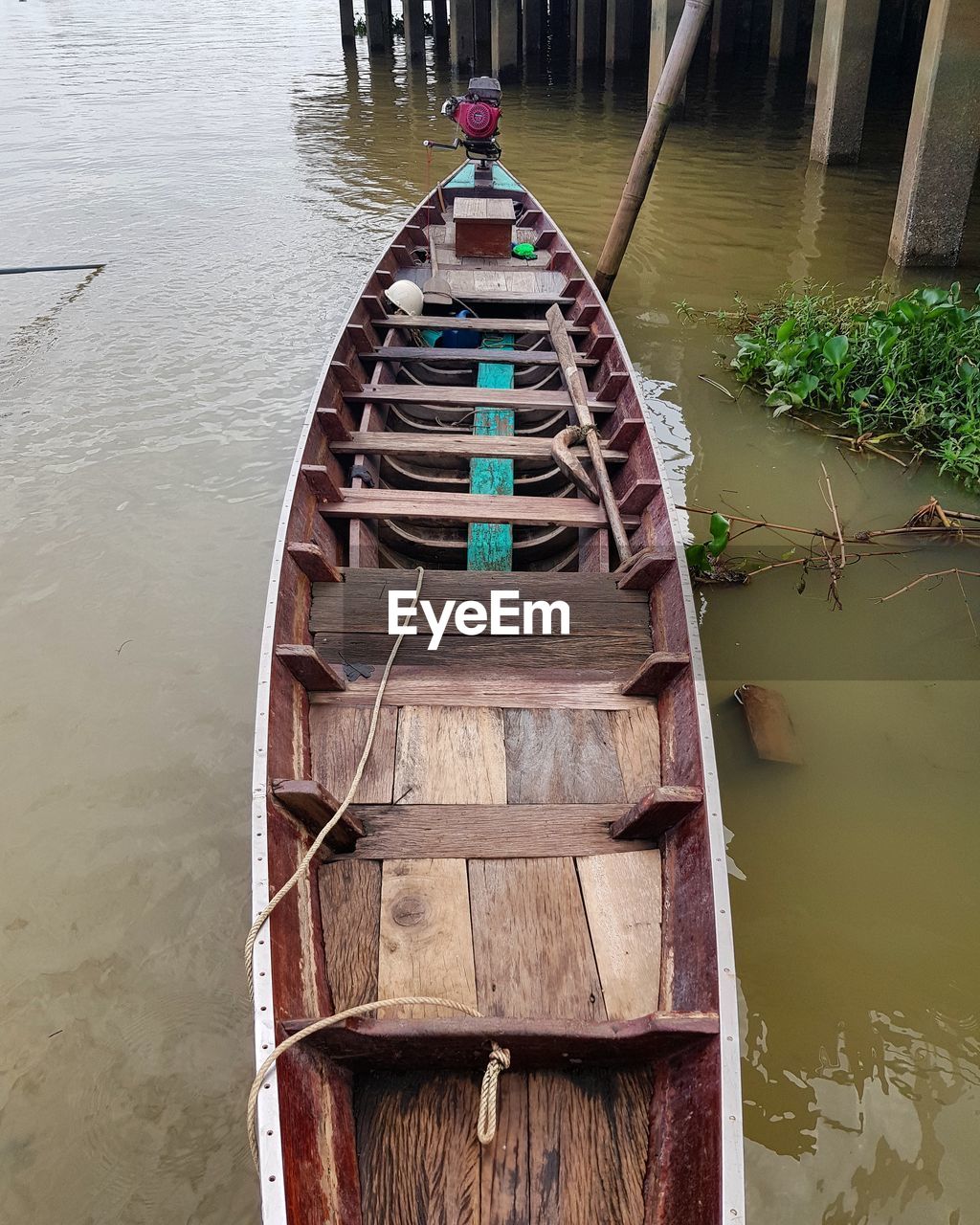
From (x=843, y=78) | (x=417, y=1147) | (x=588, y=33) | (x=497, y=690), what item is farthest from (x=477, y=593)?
(x=588, y=33)

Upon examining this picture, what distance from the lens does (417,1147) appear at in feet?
6.97

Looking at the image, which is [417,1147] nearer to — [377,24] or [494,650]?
[494,650]

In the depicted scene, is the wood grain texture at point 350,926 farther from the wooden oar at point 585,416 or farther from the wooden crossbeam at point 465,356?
the wooden crossbeam at point 465,356

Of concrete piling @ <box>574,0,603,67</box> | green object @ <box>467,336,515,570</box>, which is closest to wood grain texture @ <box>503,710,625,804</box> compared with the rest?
green object @ <box>467,336,515,570</box>

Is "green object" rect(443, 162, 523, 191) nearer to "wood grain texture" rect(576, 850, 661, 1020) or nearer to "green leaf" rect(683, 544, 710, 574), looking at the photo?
"green leaf" rect(683, 544, 710, 574)

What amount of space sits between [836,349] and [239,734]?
5.26 m

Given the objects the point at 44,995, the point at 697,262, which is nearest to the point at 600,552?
the point at 44,995

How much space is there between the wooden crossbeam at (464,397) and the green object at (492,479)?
0.09 metres

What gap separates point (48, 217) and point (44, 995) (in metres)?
12.6

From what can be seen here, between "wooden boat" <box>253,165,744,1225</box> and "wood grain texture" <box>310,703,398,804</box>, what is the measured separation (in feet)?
0.04

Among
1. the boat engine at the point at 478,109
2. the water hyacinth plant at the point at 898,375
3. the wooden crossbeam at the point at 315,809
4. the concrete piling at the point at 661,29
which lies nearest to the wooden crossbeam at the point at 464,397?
the water hyacinth plant at the point at 898,375

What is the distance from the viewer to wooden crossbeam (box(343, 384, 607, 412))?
5535 millimetres

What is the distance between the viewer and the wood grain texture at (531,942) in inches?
96.6

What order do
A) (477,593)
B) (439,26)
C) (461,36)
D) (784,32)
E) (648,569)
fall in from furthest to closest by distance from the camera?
(439,26) < (461,36) < (784,32) < (477,593) < (648,569)
